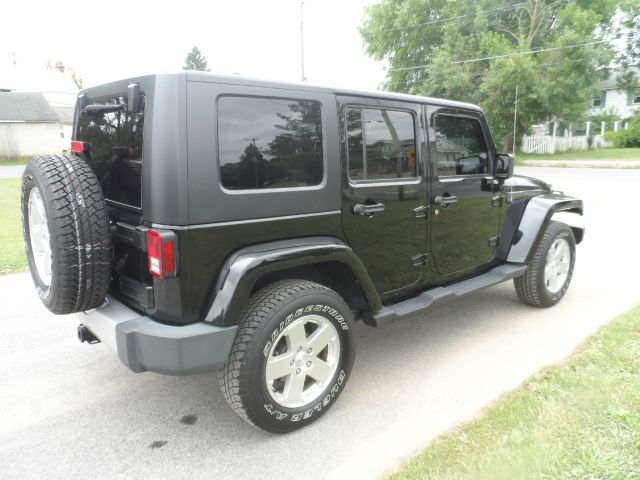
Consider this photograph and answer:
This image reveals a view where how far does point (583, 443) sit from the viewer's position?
244 centimetres

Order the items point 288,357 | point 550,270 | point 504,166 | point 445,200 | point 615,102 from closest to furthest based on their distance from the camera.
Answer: point 288,357 → point 445,200 → point 504,166 → point 550,270 → point 615,102

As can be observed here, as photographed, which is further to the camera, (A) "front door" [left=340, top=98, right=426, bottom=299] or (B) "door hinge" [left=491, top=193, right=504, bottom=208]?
(B) "door hinge" [left=491, top=193, right=504, bottom=208]

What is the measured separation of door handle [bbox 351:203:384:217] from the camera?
2973mm

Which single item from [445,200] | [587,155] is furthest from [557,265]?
[587,155]

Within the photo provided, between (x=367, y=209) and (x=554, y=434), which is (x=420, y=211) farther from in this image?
(x=554, y=434)

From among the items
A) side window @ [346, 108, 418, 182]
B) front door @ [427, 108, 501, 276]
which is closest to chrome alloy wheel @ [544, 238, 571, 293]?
front door @ [427, 108, 501, 276]

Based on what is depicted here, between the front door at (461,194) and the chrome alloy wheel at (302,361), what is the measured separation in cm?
121

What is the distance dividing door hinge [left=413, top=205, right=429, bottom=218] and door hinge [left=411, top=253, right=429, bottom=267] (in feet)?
0.94

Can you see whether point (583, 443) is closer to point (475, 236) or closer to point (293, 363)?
point (293, 363)

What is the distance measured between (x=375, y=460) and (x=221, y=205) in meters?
1.48

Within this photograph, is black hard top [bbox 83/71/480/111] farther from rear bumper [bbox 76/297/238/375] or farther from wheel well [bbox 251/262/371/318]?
rear bumper [bbox 76/297/238/375]

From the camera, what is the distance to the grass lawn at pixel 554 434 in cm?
227

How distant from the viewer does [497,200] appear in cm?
416

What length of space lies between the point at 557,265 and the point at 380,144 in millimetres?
2527
